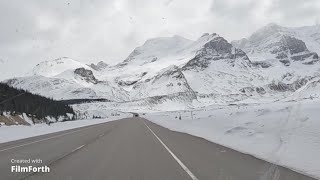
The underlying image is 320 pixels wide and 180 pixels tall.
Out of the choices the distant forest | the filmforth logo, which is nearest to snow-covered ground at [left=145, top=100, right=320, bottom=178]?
the filmforth logo

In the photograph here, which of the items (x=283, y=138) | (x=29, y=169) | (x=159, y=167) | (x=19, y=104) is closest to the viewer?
(x=29, y=169)

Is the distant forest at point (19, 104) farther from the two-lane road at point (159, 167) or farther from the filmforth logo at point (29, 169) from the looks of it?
the filmforth logo at point (29, 169)

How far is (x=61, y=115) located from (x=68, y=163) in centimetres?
11985

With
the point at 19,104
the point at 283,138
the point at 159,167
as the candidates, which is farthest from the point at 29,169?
the point at 19,104

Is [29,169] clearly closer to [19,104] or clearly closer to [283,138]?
[283,138]

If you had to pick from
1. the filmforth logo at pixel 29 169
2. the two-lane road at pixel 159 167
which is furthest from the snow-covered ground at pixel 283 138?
the filmforth logo at pixel 29 169

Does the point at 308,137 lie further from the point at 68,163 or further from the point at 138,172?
the point at 68,163

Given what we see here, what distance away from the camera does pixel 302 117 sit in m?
16.6

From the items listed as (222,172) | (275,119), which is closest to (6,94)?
(275,119)

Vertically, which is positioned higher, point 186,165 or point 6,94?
point 6,94

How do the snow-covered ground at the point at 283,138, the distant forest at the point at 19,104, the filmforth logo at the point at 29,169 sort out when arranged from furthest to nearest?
the distant forest at the point at 19,104
the snow-covered ground at the point at 283,138
the filmforth logo at the point at 29,169

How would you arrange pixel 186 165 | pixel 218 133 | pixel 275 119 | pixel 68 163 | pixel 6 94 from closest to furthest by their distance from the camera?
1. pixel 186 165
2. pixel 68 163
3. pixel 275 119
4. pixel 218 133
5. pixel 6 94

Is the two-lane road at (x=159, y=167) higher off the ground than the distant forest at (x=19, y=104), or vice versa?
the distant forest at (x=19, y=104)

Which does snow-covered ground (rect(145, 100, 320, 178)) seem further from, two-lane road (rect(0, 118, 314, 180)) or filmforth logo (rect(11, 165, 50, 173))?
filmforth logo (rect(11, 165, 50, 173))
